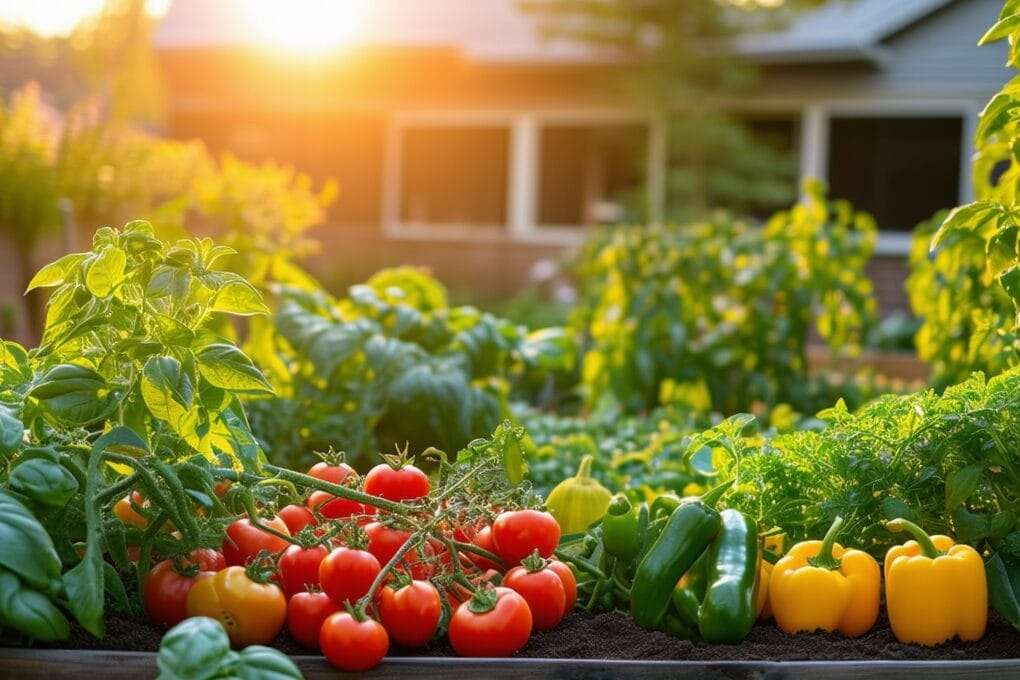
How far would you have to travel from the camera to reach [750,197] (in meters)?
16.8

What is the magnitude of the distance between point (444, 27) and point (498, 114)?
6.16 ft

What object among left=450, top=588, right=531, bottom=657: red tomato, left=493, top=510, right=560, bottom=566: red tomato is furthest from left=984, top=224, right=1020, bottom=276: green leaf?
left=450, top=588, right=531, bottom=657: red tomato

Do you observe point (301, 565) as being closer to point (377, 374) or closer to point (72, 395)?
point (72, 395)

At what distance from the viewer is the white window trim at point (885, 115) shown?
16.3 metres

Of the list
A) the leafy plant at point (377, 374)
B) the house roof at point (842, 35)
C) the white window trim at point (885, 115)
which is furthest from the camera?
the white window trim at point (885, 115)

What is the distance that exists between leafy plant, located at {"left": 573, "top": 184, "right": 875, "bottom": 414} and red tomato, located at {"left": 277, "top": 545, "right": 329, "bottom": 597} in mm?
3719

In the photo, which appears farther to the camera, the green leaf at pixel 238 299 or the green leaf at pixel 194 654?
the green leaf at pixel 238 299

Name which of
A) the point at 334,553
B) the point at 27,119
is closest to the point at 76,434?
the point at 334,553

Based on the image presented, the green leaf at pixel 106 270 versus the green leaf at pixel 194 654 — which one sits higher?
the green leaf at pixel 106 270

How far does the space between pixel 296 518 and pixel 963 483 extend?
113 cm

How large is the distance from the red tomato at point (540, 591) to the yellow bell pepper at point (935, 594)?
0.55m

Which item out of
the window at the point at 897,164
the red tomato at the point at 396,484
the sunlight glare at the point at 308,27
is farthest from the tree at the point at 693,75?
the red tomato at the point at 396,484

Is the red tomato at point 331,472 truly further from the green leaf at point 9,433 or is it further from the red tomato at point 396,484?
the green leaf at point 9,433

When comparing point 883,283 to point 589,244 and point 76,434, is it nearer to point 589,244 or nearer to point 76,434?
point 589,244
